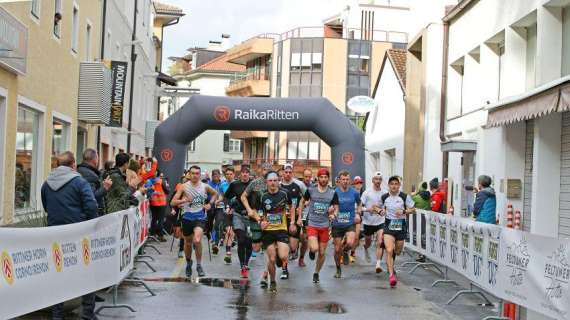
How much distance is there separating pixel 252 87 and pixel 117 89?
1592 inches

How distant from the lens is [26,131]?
16.1 m

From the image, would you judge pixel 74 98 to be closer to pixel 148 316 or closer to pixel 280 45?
pixel 148 316

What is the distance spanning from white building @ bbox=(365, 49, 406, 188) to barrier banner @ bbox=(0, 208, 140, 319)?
1961cm

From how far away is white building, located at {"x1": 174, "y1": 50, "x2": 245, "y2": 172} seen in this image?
78.9m

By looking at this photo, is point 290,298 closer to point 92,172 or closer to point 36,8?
point 92,172

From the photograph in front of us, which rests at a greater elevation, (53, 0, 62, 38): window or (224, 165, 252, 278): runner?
(53, 0, 62, 38): window

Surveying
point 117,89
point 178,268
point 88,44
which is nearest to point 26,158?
point 178,268

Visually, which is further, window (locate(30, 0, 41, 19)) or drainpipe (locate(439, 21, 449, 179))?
drainpipe (locate(439, 21, 449, 179))

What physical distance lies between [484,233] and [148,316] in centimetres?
430

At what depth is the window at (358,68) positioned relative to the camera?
59375 millimetres

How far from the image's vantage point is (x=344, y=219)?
14492 millimetres

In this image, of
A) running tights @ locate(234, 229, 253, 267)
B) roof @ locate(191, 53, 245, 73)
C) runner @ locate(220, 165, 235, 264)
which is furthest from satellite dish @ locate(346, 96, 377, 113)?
roof @ locate(191, 53, 245, 73)

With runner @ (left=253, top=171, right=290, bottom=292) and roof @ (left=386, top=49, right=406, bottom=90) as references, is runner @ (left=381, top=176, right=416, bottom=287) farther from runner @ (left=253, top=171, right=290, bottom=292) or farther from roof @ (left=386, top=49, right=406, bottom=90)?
roof @ (left=386, top=49, right=406, bottom=90)

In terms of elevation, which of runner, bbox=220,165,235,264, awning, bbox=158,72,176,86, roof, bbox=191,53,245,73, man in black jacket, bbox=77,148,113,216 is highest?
roof, bbox=191,53,245,73
